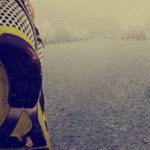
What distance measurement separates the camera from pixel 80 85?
11.6 m

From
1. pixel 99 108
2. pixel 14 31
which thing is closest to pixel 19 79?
pixel 14 31

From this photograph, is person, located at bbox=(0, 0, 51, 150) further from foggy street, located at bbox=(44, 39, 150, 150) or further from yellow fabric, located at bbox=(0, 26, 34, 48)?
foggy street, located at bbox=(44, 39, 150, 150)

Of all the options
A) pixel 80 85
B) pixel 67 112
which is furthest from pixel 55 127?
pixel 80 85

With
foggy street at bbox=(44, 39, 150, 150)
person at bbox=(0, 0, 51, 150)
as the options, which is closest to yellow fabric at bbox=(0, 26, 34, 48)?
person at bbox=(0, 0, 51, 150)

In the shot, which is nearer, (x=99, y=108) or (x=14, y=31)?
(x=14, y=31)

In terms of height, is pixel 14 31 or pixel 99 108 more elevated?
pixel 14 31

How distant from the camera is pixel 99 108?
27.7 ft

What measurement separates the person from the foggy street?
6.92 ft

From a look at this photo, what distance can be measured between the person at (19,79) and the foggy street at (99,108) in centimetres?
211

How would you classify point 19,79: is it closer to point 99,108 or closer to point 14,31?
point 14,31

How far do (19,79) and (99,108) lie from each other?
4.91 meters

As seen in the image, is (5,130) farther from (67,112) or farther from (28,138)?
(67,112)

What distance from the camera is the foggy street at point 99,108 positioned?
616 cm

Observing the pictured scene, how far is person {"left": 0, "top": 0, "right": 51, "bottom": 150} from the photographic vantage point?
3.60 meters
